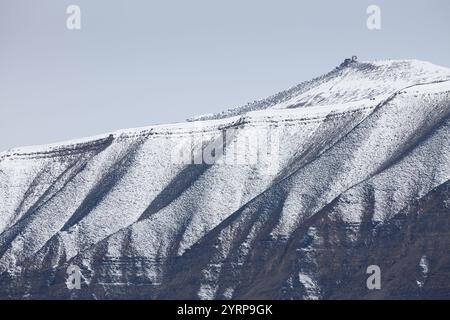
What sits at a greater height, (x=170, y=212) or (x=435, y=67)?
(x=435, y=67)

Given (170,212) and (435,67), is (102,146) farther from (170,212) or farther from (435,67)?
(435,67)

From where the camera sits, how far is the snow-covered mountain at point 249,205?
14675 centimetres

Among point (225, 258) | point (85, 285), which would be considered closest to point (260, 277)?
point (225, 258)

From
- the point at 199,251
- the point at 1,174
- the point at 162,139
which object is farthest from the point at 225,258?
the point at 1,174

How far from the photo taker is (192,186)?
6688 inches

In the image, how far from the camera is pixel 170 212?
167m

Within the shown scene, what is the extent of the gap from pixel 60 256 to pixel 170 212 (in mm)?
10457

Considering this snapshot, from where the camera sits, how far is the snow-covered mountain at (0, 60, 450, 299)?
147 m

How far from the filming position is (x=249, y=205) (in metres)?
162

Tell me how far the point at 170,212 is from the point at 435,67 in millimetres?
44753

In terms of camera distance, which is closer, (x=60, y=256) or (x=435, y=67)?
(x=60, y=256)
